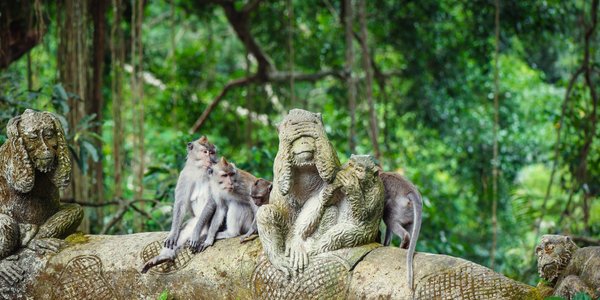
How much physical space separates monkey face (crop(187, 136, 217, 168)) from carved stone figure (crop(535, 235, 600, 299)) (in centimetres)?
253

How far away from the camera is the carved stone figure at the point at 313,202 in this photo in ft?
17.0

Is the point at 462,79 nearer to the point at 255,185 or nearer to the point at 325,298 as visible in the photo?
the point at 255,185

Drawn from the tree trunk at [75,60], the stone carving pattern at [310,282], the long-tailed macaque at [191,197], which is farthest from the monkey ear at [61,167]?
the tree trunk at [75,60]

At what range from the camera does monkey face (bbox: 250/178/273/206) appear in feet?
19.6

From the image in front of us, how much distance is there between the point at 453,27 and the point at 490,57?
730 mm

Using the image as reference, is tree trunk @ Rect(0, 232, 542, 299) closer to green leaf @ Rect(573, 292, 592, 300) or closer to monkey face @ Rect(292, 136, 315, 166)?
green leaf @ Rect(573, 292, 592, 300)

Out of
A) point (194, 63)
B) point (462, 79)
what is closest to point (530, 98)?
point (462, 79)

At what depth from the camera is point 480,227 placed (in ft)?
43.5

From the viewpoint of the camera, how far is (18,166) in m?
5.59

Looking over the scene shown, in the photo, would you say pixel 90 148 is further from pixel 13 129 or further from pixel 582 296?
pixel 582 296

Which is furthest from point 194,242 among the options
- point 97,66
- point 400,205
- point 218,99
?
point 218,99

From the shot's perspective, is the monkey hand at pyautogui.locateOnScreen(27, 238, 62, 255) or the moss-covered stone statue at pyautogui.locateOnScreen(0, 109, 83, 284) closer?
the moss-covered stone statue at pyautogui.locateOnScreen(0, 109, 83, 284)

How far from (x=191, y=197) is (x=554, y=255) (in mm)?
2628

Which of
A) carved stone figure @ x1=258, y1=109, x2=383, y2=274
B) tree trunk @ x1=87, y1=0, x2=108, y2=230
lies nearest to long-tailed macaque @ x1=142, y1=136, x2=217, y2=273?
carved stone figure @ x1=258, y1=109, x2=383, y2=274
